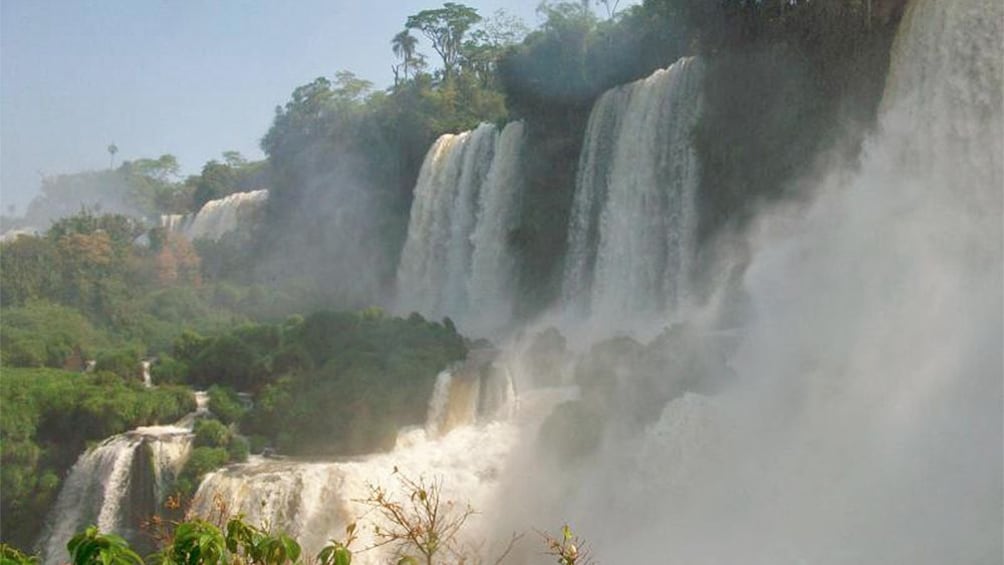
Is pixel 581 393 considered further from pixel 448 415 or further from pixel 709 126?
pixel 709 126

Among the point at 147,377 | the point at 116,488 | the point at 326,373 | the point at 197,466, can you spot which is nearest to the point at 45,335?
the point at 147,377

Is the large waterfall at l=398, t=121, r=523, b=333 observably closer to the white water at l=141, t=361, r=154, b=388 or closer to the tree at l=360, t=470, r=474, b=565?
the white water at l=141, t=361, r=154, b=388

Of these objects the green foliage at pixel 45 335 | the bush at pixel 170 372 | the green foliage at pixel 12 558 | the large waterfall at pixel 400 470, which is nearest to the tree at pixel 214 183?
the green foliage at pixel 45 335

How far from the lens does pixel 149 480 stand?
15.4 m

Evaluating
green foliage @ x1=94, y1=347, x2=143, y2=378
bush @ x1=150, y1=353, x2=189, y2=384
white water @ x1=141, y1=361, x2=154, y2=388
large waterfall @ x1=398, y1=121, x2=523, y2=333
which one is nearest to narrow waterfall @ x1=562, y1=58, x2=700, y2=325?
large waterfall @ x1=398, y1=121, x2=523, y2=333

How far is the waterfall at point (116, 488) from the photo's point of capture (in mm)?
15266

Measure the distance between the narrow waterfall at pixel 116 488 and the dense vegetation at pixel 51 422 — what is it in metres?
0.33

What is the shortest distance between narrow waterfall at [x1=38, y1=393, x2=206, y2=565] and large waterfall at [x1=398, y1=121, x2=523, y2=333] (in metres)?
10.3

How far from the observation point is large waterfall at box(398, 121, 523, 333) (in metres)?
25.6

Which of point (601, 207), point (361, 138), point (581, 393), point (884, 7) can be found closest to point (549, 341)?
point (581, 393)

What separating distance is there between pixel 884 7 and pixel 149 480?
44.8ft

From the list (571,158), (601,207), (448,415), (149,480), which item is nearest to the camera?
(149,480)

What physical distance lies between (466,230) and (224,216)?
18.2m

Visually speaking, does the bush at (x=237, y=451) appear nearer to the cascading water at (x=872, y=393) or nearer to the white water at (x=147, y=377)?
the white water at (x=147, y=377)
